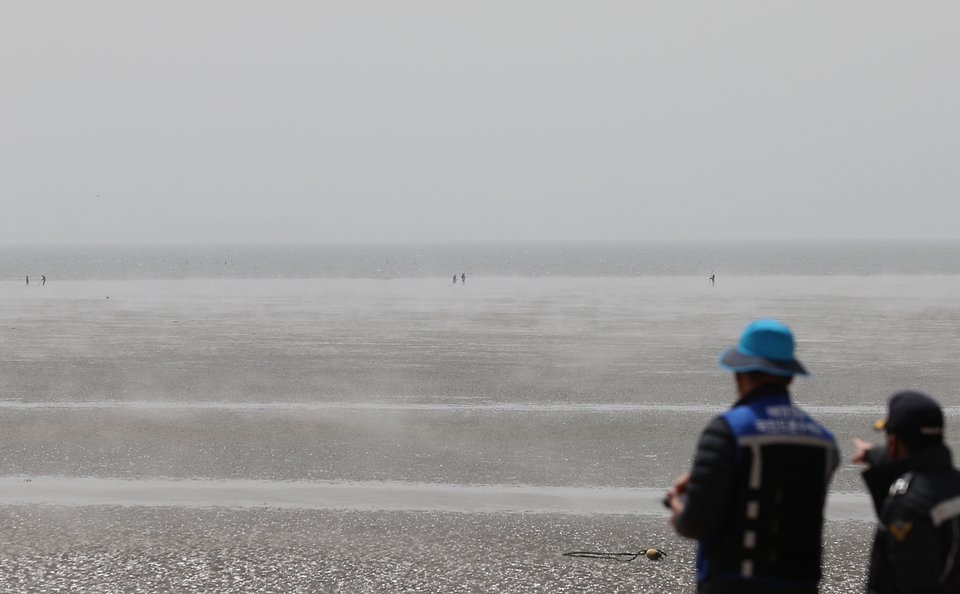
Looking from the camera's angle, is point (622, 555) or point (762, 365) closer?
point (762, 365)

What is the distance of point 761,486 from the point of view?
12.2 ft

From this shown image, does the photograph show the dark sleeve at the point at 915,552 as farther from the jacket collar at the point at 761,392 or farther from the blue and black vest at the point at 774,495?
the jacket collar at the point at 761,392

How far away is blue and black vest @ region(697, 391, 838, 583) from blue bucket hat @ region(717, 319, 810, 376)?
0.12 m

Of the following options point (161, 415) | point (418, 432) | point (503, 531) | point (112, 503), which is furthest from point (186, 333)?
point (503, 531)

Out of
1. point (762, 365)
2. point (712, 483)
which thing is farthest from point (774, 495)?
point (762, 365)

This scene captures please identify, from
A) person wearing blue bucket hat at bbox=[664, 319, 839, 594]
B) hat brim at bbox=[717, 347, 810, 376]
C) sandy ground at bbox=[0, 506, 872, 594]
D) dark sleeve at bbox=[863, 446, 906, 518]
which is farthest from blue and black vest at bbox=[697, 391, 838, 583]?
sandy ground at bbox=[0, 506, 872, 594]

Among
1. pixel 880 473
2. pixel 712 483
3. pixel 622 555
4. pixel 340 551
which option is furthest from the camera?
pixel 340 551

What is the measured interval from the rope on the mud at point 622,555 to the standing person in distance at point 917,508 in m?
4.68

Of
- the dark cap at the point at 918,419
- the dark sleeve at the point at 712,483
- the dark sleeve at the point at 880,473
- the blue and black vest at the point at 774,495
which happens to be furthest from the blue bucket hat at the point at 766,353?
the dark sleeve at the point at 880,473

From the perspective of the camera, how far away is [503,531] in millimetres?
9414

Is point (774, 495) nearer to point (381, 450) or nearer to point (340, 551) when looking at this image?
point (340, 551)

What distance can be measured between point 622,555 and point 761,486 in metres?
5.18

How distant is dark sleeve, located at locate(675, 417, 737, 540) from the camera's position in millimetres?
3660

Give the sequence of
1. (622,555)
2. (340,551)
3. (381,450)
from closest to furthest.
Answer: (622,555) < (340,551) < (381,450)
